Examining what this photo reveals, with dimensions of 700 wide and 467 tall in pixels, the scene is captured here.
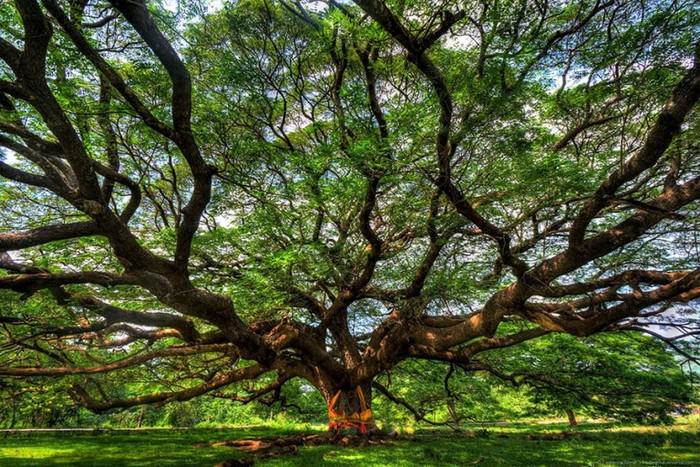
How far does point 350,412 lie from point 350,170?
5.46 meters

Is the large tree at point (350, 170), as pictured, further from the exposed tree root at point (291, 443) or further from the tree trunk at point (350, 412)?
the exposed tree root at point (291, 443)

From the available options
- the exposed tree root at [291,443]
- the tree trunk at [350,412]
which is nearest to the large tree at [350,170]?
the tree trunk at [350,412]

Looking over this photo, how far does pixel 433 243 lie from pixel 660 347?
6004 mm

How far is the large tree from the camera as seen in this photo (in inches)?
122

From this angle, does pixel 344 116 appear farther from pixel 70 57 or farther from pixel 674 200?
pixel 674 200

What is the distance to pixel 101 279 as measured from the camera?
407 centimetres

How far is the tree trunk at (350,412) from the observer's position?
7094 mm

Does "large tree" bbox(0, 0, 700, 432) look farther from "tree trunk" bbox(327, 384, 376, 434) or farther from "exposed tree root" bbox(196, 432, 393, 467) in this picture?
"exposed tree root" bbox(196, 432, 393, 467)

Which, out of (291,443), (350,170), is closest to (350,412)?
(291,443)

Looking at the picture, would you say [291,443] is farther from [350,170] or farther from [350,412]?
[350,170]

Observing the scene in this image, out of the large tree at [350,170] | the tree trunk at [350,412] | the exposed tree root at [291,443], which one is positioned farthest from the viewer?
the tree trunk at [350,412]

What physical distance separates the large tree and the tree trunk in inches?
3.4

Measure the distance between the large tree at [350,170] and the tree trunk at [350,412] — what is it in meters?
0.09

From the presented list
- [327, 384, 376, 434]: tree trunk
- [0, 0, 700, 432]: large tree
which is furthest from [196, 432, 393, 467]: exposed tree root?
[0, 0, 700, 432]: large tree
